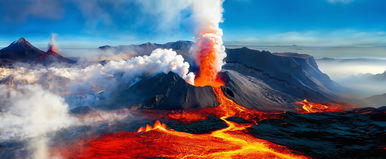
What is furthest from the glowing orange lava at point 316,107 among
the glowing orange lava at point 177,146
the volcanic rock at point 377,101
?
the glowing orange lava at point 177,146

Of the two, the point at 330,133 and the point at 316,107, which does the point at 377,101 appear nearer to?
the point at 316,107

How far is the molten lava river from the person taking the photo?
35094 millimetres

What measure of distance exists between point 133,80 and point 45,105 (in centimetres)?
3029

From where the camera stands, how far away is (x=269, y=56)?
6373 inches

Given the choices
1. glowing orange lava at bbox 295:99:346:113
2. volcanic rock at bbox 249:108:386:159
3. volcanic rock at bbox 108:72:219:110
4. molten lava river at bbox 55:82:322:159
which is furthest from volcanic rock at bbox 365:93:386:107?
molten lava river at bbox 55:82:322:159

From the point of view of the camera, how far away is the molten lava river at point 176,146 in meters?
35.1

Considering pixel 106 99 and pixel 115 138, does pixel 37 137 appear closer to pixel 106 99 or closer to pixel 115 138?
pixel 115 138

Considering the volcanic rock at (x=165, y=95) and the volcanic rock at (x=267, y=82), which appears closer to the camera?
the volcanic rock at (x=165, y=95)

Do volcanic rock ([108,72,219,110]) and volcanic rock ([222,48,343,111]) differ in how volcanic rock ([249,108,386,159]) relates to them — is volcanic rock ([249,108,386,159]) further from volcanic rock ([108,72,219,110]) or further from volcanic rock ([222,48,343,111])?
volcanic rock ([108,72,219,110])

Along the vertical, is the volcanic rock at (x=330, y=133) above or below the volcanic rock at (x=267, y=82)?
below

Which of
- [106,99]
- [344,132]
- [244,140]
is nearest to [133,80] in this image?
[106,99]

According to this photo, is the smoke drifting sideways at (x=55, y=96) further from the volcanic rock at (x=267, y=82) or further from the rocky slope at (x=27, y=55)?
the rocky slope at (x=27, y=55)

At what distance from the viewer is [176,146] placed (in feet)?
127

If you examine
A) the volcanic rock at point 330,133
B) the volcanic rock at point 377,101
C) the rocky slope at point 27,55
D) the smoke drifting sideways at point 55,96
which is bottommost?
the volcanic rock at point 377,101
